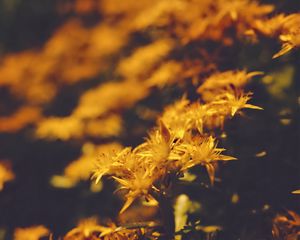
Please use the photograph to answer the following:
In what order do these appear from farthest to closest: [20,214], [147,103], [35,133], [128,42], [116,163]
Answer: [128,42], [35,133], [147,103], [20,214], [116,163]

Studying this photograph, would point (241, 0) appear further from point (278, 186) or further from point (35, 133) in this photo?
point (35, 133)

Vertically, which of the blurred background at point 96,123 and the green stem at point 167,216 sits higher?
the blurred background at point 96,123

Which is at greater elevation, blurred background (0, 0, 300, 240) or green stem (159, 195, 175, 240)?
blurred background (0, 0, 300, 240)

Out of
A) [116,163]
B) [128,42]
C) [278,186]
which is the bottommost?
[278,186]

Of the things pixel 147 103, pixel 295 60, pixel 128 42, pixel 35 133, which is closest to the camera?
pixel 295 60

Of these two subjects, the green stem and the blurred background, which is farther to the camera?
the blurred background

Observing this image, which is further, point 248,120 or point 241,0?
point 241,0

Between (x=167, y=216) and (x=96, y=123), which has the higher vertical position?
(x=96, y=123)

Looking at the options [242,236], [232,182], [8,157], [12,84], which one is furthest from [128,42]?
[242,236]

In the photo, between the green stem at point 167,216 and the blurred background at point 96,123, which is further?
the blurred background at point 96,123

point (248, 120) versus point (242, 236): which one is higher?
point (248, 120)

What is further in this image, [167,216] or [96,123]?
[96,123]
